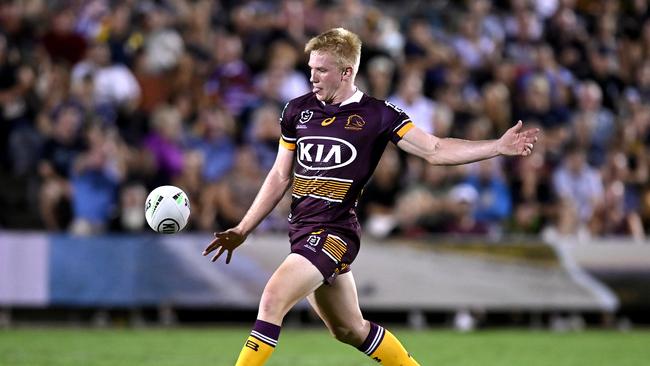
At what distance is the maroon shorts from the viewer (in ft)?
23.8

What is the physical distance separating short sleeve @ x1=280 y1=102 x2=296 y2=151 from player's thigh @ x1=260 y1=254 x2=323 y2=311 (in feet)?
2.79

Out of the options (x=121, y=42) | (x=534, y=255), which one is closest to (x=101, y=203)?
(x=121, y=42)

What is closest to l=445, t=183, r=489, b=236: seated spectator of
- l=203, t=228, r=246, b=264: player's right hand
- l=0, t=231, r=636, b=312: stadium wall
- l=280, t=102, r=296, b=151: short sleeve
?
l=0, t=231, r=636, b=312: stadium wall

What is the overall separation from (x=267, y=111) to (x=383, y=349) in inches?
363

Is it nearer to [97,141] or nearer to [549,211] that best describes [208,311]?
[97,141]

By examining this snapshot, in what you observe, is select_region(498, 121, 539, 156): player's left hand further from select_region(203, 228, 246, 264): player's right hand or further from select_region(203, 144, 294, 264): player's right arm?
select_region(203, 228, 246, 264): player's right hand

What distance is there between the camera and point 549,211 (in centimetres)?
1694

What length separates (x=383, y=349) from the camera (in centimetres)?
783

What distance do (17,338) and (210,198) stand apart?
3.39m

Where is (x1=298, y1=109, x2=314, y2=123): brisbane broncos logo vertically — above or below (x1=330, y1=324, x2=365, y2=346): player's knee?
above

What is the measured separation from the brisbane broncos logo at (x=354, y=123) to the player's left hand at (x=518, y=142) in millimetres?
947

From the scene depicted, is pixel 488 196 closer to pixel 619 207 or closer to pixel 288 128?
pixel 619 207

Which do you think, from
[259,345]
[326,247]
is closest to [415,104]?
[326,247]

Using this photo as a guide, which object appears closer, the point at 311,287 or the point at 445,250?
the point at 311,287
